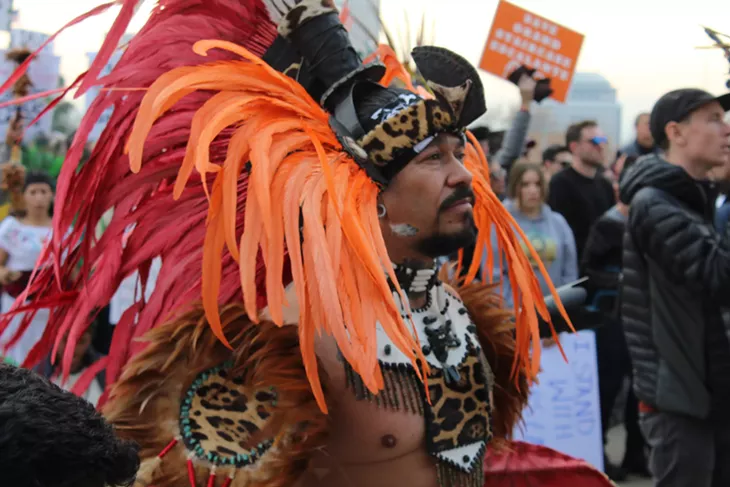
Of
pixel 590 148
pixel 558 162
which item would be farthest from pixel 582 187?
pixel 558 162

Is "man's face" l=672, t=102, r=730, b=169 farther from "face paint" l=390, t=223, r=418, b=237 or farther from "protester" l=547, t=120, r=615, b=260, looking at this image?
"protester" l=547, t=120, r=615, b=260

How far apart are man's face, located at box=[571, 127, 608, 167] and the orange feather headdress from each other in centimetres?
379

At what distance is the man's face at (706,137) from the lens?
3611 mm

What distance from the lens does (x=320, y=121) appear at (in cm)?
235

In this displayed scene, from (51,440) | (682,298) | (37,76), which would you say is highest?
(51,440)

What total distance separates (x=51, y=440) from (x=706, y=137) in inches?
121

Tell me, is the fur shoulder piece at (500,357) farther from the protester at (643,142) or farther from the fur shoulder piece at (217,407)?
the protester at (643,142)

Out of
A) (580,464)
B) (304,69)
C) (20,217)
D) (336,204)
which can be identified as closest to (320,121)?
(304,69)

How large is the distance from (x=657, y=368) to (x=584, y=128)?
3.11 m

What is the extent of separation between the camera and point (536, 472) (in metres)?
2.81

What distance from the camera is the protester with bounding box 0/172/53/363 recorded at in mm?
5262

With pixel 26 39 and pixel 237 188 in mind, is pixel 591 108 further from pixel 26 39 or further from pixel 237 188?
pixel 237 188

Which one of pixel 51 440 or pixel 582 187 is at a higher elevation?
pixel 51 440

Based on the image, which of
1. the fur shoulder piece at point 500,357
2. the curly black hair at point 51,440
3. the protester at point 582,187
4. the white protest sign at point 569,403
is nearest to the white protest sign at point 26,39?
the protester at point 582,187
